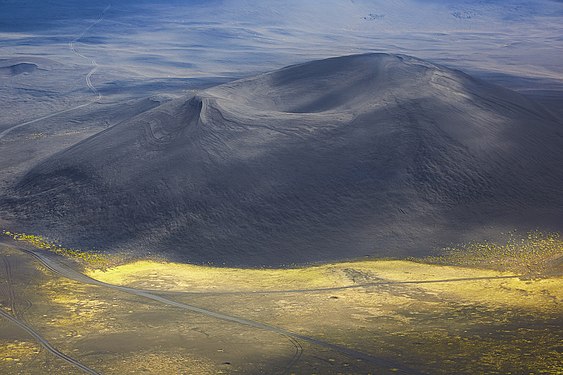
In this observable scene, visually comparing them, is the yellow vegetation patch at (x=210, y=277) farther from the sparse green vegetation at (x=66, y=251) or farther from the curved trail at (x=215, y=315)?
the sparse green vegetation at (x=66, y=251)

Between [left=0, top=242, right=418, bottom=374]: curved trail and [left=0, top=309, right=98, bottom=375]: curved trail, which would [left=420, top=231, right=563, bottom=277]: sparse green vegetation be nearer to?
[left=0, top=242, right=418, bottom=374]: curved trail

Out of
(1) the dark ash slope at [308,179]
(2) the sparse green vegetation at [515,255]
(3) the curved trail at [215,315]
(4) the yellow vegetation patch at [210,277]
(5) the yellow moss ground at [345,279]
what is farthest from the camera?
(1) the dark ash slope at [308,179]

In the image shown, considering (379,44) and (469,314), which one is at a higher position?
(379,44)

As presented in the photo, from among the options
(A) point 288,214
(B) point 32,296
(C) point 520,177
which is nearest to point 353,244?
(A) point 288,214

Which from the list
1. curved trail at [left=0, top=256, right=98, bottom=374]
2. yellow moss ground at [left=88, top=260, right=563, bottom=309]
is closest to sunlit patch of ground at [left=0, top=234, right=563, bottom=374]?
yellow moss ground at [left=88, top=260, right=563, bottom=309]

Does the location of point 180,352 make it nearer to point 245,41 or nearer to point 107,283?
point 107,283

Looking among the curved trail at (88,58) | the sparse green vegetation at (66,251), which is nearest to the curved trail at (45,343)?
the sparse green vegetation at (66,251)

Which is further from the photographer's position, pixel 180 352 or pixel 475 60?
pixel 475 60
